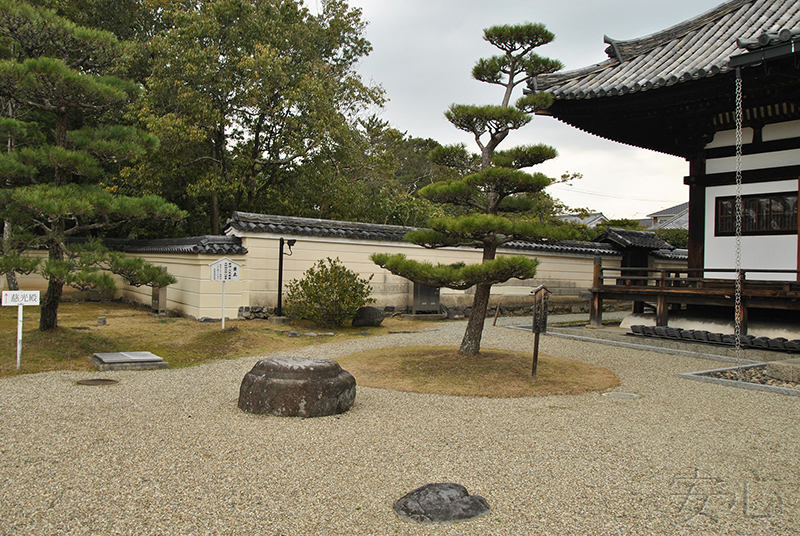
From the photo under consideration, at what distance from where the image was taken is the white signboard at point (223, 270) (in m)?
11.5

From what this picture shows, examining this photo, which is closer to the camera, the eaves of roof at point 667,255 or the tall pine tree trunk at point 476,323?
the tall pine tree trunk at point 476,323

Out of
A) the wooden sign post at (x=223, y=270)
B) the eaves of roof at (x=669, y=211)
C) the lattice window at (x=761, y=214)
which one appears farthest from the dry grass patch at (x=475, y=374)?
the eaves of roof at (x=669, y=211)

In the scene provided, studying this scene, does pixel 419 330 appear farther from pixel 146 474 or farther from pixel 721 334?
pixel 146 474

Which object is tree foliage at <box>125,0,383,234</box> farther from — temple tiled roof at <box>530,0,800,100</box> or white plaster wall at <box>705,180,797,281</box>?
white plaster wall at <box>705,180,797,281</box>

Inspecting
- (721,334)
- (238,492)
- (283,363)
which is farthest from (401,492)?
(721,334)

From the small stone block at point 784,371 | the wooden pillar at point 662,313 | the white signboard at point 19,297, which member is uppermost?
the white signboard at point 19,297

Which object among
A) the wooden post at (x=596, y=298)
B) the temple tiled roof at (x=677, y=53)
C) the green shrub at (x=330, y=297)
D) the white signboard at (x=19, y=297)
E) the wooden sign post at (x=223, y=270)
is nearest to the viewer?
the white signboard at (x=19, y=297)

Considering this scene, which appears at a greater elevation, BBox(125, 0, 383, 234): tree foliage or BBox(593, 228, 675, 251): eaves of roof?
BBox(125, 0, 383, 234): tree foliage

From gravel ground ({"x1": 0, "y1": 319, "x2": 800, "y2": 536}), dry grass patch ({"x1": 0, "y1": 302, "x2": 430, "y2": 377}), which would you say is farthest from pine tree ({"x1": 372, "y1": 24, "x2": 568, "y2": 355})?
dry grass patch ({"x1": 0, "y1": 302, "x2": 430, "y2": 377})

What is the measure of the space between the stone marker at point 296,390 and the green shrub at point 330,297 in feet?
20.9

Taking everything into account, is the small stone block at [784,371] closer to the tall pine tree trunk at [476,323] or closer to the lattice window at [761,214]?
the lattice window at [761,214]

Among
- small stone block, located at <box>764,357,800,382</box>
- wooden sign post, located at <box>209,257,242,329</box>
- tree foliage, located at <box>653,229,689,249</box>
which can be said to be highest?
tree foliage, located at <box>653,229,689,249</box>

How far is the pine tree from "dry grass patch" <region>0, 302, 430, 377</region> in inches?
138

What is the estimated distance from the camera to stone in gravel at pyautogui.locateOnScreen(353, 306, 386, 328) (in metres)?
13.0
